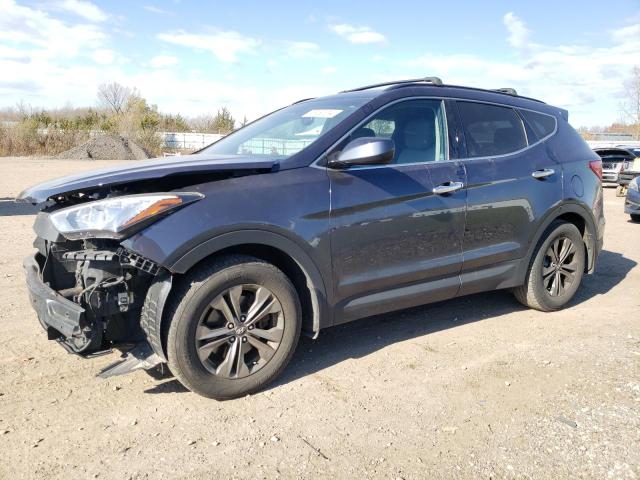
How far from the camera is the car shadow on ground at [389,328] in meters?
3.95

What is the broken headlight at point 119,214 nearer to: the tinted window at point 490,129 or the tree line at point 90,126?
the tinted window at point 490,129

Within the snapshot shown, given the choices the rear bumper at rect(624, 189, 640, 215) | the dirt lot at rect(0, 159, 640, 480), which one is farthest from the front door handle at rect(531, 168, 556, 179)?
the rear bumper at rect(624, 189, 640, 215)

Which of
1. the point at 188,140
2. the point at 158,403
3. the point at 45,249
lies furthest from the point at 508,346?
the point at 188,140

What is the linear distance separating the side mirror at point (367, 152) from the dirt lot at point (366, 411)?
56.7 inches

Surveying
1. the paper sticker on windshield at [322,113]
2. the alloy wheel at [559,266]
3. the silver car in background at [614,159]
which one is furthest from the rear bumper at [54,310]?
the silver car in background at [614,159]

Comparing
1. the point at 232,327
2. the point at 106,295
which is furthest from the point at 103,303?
the point at 232,327

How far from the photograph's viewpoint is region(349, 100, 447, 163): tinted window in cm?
407

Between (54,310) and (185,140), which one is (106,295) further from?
(185,140)

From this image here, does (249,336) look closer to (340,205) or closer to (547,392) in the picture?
(340,205)

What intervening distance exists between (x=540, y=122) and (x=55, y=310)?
14.2 ft

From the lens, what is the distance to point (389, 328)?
473 cm

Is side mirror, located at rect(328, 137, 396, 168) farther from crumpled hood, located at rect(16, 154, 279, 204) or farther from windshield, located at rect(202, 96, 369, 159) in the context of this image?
crumpled hood, located at rect(16, 154, 279, 204)

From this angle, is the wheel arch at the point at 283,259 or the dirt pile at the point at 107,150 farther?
the dirt pile at the point at 107,150

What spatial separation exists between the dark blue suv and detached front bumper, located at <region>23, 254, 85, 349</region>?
1 cm
